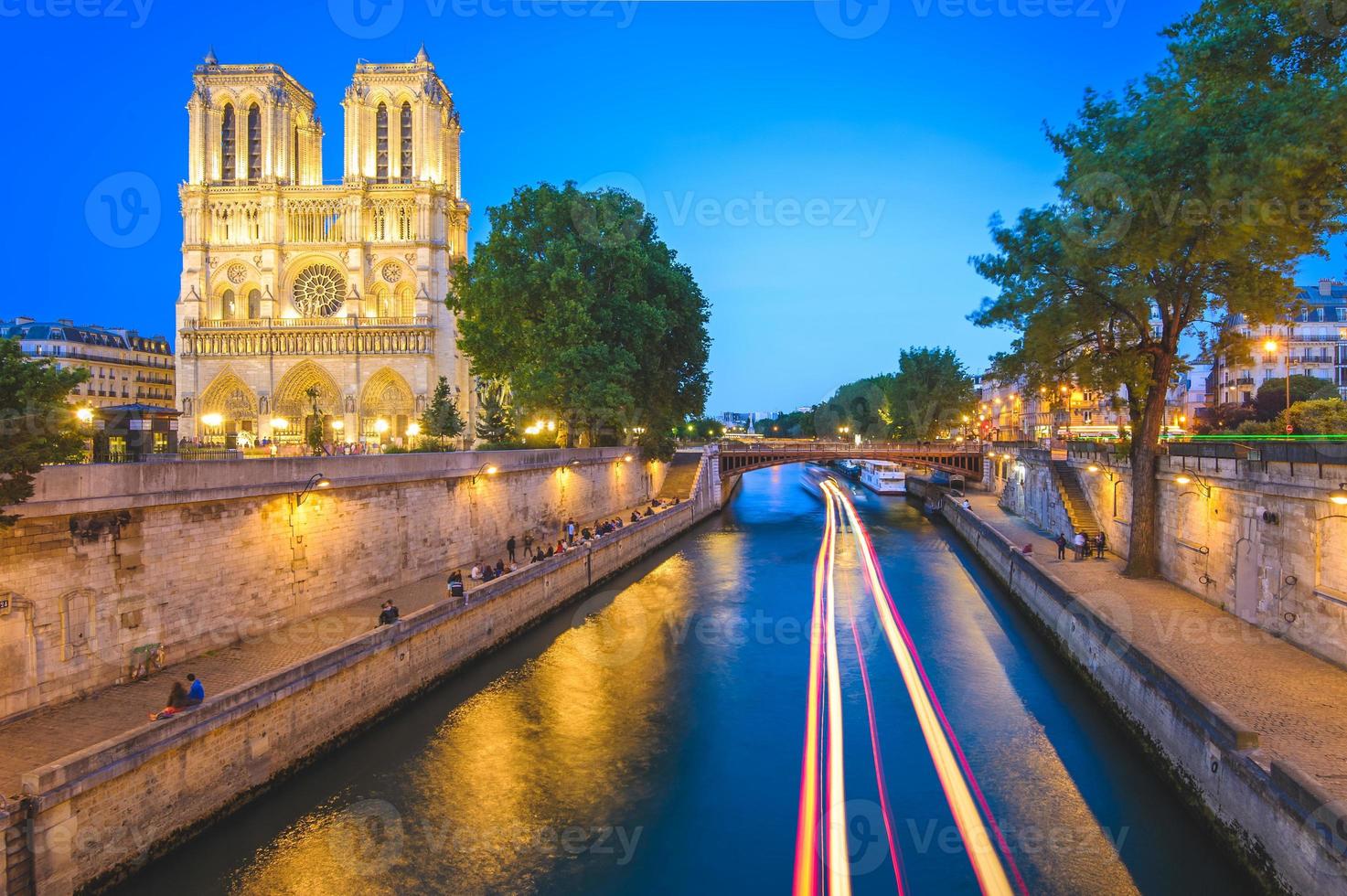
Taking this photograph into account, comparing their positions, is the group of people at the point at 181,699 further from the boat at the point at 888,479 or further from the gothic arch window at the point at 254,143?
the gothic arch window at the point at 254,143

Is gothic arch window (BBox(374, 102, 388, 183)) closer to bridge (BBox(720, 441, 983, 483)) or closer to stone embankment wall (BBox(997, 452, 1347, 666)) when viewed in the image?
bridge (BBox(720, 441, 983, 483))

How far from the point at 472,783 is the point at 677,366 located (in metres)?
34.5

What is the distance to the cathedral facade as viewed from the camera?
194 feet

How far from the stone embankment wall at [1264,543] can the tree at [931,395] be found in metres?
58.6

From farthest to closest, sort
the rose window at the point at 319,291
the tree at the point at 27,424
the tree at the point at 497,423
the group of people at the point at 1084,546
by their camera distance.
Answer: the rose window at the point at 319,291 → the tree at the point at 497,423 → the group of people at the point at 1084,546 → the tree at the point at 27,424

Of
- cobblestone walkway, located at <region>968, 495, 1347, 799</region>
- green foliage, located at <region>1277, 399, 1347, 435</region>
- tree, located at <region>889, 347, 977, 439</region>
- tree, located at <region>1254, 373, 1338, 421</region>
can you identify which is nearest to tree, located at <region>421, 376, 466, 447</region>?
cobblestone walkway, located at <region>968, 495, 1347, 799</region>

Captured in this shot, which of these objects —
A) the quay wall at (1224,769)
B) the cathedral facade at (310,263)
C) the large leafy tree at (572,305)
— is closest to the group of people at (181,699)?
the quay wall at (1224,769)

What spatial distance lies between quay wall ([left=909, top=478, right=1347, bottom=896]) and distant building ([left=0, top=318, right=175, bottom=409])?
6542cm

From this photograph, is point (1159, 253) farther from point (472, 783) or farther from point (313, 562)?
point (313, 562)

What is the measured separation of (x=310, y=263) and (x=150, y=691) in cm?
5643

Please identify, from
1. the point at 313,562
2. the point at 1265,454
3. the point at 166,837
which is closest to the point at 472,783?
the point at 166,837

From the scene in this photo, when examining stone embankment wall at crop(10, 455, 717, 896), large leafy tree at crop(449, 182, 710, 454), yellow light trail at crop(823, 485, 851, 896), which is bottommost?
yellow light trail at crop(823, 485, 851, 896)

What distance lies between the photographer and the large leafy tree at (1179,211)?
41.8 feet

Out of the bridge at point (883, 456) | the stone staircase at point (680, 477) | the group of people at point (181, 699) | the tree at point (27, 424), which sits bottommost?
the group of people at point (181, 699)
